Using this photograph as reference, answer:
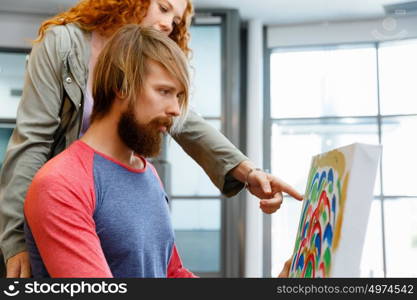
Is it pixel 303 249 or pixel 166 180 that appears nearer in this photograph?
pixel 303 249

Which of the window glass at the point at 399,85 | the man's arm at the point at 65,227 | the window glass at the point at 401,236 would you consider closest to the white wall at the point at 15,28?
the window glass at the point at 399,85

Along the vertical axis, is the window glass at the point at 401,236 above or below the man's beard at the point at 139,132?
below

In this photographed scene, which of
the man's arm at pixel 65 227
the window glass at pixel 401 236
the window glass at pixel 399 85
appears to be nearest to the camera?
the man's arm at pixel 65 227

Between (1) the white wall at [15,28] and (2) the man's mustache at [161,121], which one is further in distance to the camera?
(1) the white wall at [15,28]

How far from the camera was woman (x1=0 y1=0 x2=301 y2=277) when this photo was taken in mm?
912


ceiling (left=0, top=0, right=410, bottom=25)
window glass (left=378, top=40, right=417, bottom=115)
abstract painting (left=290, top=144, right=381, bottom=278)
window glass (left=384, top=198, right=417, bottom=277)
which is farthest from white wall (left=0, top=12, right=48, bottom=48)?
abstract painting (left=290, top=144, right=381, bottom=278)

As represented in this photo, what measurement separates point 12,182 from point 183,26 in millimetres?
483

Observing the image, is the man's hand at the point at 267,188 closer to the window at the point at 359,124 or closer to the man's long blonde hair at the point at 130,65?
the man's long blonde hair at the point at 130,65

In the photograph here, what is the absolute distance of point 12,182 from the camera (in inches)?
35.9

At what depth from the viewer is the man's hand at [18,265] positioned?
845 millimetres

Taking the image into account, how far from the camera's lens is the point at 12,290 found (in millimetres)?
621

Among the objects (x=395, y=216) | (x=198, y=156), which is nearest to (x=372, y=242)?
(x=395, y=216)

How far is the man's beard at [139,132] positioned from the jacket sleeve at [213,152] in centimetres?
29

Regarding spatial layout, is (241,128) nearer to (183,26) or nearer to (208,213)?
(208,213)
